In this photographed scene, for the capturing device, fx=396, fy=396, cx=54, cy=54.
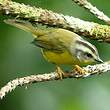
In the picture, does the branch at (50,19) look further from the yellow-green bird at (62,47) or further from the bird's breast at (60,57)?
the bird's breast at (60,57)

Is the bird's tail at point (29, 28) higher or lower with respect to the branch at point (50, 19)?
higher

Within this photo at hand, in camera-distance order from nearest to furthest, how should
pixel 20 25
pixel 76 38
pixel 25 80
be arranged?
pixel 25 80 < pixel 20 25 < pixel 76 38

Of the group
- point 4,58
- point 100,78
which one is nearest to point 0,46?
point 4,58

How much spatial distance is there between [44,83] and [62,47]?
0.30m

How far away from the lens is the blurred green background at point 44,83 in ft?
8.33

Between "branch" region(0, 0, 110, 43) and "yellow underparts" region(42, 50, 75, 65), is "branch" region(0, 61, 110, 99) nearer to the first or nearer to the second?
"branch" region(0, 0, 110, 43)

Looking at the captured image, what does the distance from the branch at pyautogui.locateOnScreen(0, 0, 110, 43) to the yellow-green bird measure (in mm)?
240

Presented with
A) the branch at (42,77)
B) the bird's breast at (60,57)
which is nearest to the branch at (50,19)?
the branch at (42,77)

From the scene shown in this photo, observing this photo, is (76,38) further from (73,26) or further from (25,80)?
(25,80)

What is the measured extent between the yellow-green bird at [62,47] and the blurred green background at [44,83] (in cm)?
7

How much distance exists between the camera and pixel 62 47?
274 centimetres

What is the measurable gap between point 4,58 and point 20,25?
33cm

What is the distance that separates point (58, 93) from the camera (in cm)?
259

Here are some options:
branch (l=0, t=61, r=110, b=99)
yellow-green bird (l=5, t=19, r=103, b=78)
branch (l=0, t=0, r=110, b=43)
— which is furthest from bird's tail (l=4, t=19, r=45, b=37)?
branch (l=0, t=61, r=110, b=99)
